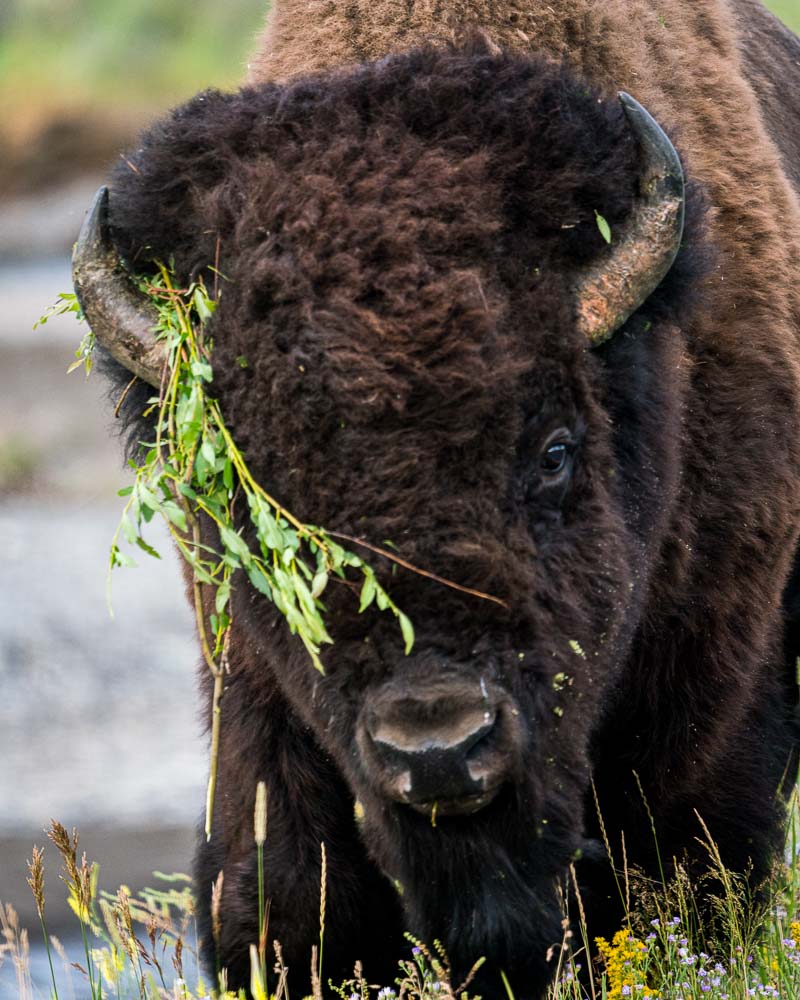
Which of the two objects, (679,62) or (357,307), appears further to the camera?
(679,62)

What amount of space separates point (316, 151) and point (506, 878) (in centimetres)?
178

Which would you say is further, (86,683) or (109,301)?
(86,683)

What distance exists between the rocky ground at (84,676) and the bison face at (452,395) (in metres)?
3.62

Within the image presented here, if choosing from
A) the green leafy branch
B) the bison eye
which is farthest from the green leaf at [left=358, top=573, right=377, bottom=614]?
the bison eye

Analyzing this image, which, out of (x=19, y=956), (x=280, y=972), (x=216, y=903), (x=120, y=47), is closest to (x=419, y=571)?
(x=216, y=903)

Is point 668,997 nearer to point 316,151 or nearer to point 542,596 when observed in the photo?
point 542,596

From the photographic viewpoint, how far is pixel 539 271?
383cm

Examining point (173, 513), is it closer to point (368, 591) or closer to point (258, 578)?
point (258, 578)

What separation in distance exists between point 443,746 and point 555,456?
85cm

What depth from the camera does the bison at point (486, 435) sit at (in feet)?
11.6

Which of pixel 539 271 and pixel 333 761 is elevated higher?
pixel 539 271

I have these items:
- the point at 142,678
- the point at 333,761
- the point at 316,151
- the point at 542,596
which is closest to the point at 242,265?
the point at 316,151

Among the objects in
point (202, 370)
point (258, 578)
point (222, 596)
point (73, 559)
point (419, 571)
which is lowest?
point (73, 559)

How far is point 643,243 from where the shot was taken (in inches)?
155
